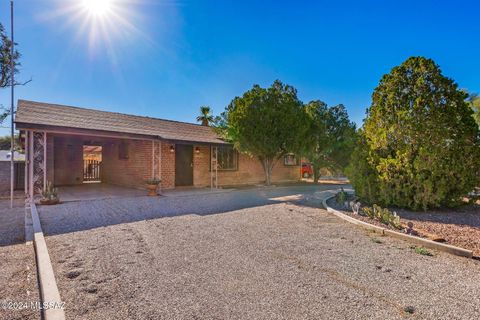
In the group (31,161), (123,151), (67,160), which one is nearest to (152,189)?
(31,161)

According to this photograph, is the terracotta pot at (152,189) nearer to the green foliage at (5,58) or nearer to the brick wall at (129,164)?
the brick wall at (129,164)

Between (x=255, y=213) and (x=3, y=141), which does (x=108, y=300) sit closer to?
(x=255, y=213)

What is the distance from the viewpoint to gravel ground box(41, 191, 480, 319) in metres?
2.25

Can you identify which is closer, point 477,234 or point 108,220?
point 477,234

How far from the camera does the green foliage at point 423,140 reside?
6.20 m

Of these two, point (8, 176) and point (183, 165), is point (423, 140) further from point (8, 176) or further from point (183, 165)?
point (8, 176)

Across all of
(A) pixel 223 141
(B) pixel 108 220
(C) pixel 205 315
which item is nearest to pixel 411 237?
(C) pixel 205 315

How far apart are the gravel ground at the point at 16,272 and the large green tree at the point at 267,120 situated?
9116 millimetres

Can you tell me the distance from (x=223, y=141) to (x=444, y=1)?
1043 centimetres

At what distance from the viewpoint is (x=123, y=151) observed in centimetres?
1319

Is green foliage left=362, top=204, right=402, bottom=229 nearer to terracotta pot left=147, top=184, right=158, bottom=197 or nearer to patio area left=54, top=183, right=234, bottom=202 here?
patio area left=54, top=183, right=234, bottom=202

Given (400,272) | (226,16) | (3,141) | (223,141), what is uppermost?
(226,16)

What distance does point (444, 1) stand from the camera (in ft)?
24.4

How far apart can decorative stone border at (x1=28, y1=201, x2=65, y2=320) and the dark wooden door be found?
28.0 feet
